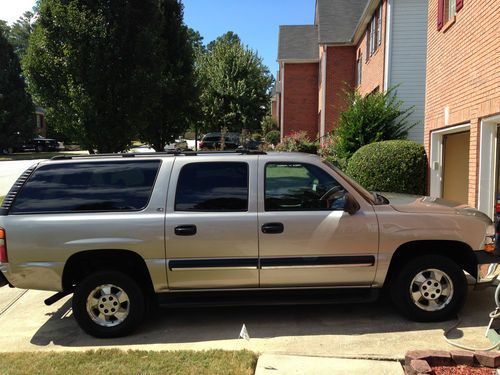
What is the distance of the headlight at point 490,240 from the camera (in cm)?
473

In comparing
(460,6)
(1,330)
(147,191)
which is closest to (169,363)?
(147,191)

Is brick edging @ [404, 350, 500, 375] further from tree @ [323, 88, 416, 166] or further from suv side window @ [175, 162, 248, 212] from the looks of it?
tree @ [323, 88, 416, 166]

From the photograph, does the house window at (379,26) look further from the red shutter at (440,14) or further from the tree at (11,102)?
the tree at (11,102)

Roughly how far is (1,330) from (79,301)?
118 centimetres

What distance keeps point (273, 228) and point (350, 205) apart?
2.59 ft

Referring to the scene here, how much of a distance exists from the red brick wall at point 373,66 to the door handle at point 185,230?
1286 centimetres

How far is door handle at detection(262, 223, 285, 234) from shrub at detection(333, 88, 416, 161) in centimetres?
966

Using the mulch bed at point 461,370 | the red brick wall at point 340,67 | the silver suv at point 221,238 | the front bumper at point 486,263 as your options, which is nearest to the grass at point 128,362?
the silver suv at point 221,238

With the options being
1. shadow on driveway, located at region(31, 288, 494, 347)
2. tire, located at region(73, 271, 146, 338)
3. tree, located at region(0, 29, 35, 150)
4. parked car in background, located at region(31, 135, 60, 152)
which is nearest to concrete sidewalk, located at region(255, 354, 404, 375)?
shadow on driveway, located at region(31, 288, 494, 347)

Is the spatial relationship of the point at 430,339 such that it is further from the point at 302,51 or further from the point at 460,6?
the point at 302,51

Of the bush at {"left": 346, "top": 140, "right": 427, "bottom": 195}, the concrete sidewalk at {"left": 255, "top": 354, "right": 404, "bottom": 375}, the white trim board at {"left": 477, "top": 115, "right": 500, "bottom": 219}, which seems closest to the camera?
the concrete sidewalk at {"left": 255, "top": 354, "right": 404, "bottom": 375}

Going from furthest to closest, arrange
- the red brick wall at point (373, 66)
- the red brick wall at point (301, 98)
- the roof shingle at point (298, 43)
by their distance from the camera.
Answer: the red brick wall at point (301, 98) → the roof shingle at point (298, 43) → the red brick wall at point (373, 66)

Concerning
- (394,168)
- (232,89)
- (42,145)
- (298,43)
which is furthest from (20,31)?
(394,168)

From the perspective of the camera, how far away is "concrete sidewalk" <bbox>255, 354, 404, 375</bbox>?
12.6ft
